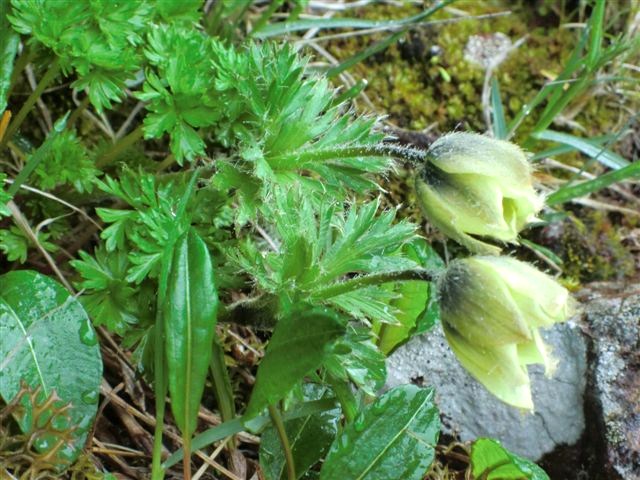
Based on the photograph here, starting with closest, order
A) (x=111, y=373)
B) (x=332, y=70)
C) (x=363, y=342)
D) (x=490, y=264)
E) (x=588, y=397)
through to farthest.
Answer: (x=490, y=264) < (x=363, y=342) < (x=111, y=373) < (x=588, y=397) < (x=332, y=70)

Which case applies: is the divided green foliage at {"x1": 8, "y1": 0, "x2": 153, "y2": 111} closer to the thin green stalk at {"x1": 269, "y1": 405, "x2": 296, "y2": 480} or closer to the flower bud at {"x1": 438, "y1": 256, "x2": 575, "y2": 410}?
the thin green stalk at {"x1": 269, "y1": 405, "x2": 296, "y2": 480}

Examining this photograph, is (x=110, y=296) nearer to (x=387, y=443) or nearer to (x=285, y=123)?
(x=285, y=123)

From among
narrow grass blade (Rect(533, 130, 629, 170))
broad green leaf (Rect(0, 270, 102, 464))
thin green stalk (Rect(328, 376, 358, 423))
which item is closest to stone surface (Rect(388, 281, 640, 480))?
thin green stalk (Rect(328, 376, 358, 423))

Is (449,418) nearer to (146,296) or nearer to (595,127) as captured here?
(146,296)

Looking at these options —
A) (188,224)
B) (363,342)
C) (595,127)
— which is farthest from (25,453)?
(595,127)

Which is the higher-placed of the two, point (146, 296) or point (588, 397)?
point (146, 296)

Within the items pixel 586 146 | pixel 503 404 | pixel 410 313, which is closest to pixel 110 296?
pixel 410 313

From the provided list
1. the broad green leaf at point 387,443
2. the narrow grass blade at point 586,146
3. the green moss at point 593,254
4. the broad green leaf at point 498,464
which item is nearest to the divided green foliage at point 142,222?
the broad green leaf at point 387,443

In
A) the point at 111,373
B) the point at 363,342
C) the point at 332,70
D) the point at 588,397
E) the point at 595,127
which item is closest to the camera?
the point at 363,342

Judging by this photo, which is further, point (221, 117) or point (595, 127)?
point (595, 127)
